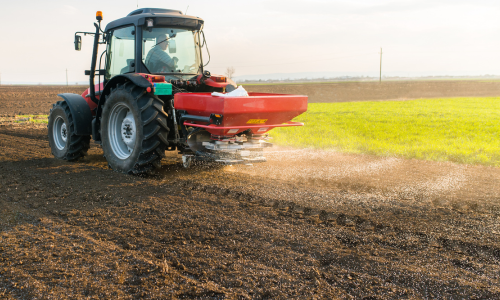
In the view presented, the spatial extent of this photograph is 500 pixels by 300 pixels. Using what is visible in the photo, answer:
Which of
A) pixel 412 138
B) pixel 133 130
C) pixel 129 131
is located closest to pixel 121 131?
pixel 129 131

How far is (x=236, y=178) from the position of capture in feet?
19.7

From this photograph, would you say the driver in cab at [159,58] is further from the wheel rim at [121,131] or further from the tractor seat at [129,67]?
the wheel rim at [121,131]

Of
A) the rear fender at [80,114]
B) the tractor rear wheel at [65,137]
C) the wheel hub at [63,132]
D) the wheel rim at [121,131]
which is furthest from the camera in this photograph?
the wheel hub at [63,132]

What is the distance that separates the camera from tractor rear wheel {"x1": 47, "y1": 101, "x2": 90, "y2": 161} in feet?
24.3

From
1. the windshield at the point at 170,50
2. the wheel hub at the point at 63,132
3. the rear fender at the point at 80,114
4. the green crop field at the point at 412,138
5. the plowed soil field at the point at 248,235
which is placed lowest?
the plowed soil field at the point at 248,235

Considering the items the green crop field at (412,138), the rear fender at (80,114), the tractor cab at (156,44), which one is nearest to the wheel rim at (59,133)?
the rear fender at (80,114)

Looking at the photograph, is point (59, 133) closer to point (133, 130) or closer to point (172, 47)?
point (133, 130)

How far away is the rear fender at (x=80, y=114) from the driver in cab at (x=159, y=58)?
1.88 m

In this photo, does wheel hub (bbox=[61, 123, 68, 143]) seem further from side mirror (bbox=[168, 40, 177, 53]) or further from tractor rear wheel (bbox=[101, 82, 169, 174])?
side mirror (bbox=[168, 40, 177, 53])

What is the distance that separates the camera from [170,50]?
643cm

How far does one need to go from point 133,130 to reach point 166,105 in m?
0.66

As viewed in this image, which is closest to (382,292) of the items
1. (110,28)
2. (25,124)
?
(110,28)

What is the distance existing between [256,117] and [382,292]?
10.7ft

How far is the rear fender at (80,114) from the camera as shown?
718 cm
